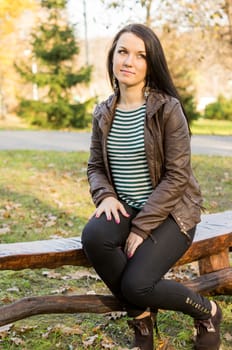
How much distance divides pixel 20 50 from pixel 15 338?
31098 mm

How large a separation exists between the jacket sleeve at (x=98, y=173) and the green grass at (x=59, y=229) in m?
0.84

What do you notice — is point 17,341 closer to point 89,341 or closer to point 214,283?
point 89,341

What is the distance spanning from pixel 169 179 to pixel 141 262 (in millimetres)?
417

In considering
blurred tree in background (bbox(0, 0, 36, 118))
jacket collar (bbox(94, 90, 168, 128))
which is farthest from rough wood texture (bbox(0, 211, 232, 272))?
blurred tree in background (bbox(0, 0, 36, 118))

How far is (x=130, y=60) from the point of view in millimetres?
2766

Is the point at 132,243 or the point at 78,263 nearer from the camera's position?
the point at 132,243

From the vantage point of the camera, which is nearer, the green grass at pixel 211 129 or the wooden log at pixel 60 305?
the wooden log at pixel 60 305

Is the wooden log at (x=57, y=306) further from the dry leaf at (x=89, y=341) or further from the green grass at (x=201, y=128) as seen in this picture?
the green grass at (x=201, y=128)

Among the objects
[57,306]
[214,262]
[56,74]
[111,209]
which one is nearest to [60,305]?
[57,306]

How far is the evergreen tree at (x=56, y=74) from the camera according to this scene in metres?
18.9

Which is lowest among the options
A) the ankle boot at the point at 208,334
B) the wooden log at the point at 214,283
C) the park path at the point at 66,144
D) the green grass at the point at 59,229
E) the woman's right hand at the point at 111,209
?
the park path at the point at 66,144

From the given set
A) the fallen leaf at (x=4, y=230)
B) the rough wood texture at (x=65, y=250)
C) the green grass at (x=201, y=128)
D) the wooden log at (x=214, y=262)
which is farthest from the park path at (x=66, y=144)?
the rough wood texture at (x=65, y=250)

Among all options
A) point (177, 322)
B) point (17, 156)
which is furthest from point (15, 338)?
point (17, 156)

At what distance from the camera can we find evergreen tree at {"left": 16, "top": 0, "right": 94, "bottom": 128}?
1888cm
